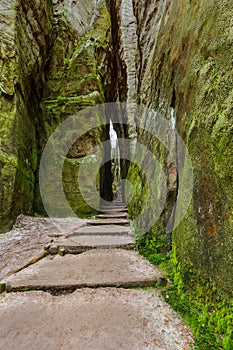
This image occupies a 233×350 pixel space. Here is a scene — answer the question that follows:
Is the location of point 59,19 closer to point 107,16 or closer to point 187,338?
point 107,16

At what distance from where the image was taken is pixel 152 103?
302cm

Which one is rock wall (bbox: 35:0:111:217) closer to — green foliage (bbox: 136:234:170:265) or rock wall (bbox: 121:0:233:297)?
green foliage (bbox: 136:234:170:265)

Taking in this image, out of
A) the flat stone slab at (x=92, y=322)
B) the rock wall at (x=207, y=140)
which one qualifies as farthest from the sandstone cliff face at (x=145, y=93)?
the flat stone slab at (x=92, y=322)

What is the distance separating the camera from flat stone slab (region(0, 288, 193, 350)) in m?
0.91

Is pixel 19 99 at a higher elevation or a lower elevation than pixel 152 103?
higher

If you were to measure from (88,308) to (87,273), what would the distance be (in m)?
0.46

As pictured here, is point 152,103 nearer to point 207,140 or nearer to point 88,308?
point 207,140

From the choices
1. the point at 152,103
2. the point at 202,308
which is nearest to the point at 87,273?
the point at 202,308

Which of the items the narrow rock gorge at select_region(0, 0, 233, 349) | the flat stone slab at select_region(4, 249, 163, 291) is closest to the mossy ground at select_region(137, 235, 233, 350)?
the narrow rock gorge at select_region(0, 0, 233, 349)

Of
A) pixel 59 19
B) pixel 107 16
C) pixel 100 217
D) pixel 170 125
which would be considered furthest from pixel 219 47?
pixel 107 16

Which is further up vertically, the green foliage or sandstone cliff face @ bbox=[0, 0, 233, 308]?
sandstone cliff face @ bbox=[0, 0, 233, 308]

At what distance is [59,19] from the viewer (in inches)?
269

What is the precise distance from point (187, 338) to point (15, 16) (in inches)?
228

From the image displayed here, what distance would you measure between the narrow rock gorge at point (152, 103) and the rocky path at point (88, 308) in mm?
232
